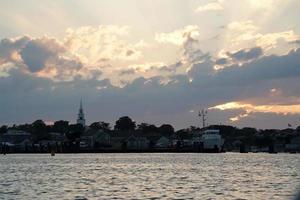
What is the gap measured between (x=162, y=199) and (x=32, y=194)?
10688mm

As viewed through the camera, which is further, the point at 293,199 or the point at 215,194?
the point at 215,194

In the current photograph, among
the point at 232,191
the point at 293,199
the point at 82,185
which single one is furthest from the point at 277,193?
the point at 293,199

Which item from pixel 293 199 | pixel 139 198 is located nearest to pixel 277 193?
pixel 139 198

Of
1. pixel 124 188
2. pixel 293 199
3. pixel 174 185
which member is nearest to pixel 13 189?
pixel 124 188

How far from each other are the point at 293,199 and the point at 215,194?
35.2m

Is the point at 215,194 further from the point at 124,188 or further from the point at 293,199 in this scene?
the point at 293,199

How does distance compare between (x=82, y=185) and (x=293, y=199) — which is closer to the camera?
(x=293, y=199)

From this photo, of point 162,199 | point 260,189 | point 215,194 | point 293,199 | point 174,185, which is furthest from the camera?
point 174,185

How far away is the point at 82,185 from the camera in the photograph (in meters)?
52.5

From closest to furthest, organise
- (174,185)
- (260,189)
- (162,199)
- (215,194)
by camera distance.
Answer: (162,199) → (215,194) → (260,189) → (174,185)

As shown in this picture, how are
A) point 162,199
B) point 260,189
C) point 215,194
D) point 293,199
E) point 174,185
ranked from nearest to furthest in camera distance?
point 293,199
point 162,199
point 215,194
point 260,189
point 174,185

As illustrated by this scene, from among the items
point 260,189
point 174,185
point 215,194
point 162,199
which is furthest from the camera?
point 174,185

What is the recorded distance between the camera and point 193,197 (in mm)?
39844

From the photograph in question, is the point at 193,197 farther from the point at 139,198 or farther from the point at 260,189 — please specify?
the point at 260,189
